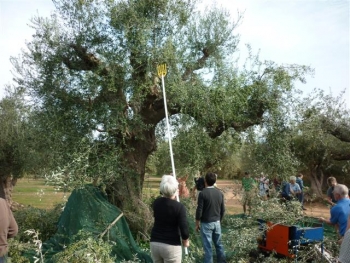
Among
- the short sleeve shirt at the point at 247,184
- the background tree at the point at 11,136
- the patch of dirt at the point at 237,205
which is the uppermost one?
the background tree at the point at 11,136

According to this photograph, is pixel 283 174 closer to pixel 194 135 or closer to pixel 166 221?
pixel 194 135

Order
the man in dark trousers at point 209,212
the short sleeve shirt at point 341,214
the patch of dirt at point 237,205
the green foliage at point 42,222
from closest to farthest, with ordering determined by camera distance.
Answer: the short sleeve shirt at point 341,214 → the man in dark trousers at point 209,212 → the green foliage at point 42,222 → the patch of dirt at point 237,205

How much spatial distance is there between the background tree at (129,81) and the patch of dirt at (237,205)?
3655 mm

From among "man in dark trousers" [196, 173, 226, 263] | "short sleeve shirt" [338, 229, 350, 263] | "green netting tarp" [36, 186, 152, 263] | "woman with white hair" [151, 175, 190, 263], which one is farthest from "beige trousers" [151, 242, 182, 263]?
"green netting tarp" [36, 186, 152, 263]

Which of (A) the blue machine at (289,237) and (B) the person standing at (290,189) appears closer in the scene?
(A) the blue machine at (289,237)

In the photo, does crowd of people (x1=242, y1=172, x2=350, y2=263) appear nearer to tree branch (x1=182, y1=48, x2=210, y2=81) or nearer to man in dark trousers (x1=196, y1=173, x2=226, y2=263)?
man in dark trousers (x1=196, y1=173, x2=226, y2=263)

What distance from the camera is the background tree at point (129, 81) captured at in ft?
24.6

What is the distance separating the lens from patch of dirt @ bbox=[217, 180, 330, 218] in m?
11.9

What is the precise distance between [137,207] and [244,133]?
3.10 metres

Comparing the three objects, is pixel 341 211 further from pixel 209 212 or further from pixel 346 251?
pixel 346 251

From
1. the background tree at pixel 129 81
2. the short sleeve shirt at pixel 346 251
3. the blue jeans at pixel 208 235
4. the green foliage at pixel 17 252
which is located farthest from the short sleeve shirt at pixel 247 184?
the short sleeve shirt at pixel 346 251

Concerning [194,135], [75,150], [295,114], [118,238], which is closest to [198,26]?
[194,135]

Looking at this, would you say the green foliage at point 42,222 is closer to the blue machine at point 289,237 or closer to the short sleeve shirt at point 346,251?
the blue machine at point 289,237

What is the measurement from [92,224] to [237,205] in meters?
11.4
